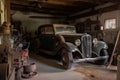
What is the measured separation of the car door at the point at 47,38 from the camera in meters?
6.47

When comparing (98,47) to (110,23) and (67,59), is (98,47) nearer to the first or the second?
(67,59)

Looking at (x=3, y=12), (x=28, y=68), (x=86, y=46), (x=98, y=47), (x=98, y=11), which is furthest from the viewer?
(x=98, y=11)

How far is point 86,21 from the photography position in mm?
8516

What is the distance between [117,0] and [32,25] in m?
6.06

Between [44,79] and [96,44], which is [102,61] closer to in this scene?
[96,44]

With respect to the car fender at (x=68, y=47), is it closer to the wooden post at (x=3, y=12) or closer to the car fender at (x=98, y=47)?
the car fender at (x=98, y=47)

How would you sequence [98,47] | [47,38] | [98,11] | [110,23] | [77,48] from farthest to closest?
[98,11] < [110,23] < [47,38] < [98,47] < [77,48]

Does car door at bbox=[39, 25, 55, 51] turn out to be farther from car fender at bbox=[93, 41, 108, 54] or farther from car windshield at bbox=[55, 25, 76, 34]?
car fender at bbox=[93, 41, 108, 54]

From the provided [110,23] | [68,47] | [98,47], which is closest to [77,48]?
[68,47]

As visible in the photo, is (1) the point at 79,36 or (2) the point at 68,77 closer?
(2) the point at 68,77

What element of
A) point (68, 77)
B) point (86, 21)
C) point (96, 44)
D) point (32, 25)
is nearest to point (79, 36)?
point (96, 44)

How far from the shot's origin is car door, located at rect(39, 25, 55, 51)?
6473mm

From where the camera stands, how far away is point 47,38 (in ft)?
22.8

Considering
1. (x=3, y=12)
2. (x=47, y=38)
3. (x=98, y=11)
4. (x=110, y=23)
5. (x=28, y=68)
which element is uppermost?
(x=98, y=11)
